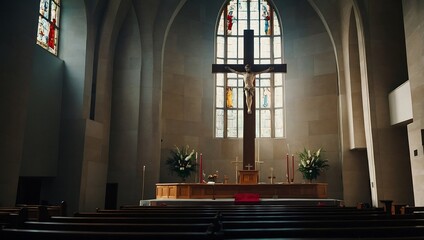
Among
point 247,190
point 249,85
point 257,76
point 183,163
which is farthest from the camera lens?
point 257,76

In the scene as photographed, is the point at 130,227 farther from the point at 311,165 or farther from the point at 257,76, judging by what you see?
the point at 257,76

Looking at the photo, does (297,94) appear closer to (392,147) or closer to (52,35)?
(392,147)

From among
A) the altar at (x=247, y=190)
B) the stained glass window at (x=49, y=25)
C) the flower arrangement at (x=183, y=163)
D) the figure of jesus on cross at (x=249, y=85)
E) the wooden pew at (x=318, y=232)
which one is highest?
the stained glass window at (x=49, y=25)

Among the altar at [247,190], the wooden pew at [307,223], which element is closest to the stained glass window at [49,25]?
the altar at [247,190]

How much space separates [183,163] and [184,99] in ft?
11.4

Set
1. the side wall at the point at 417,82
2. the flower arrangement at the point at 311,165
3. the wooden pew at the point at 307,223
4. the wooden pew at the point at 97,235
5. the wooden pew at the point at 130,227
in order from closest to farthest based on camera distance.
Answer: the wooden pew at the point at 97,235 → the wooden pew at the point at 130,227 → the wooden pew at the point at 307,223 → the side wall at the point at 417,82 → the flower arrangement at the point at 311,165

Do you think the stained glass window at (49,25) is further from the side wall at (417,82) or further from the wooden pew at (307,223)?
the side wall at (417,82)

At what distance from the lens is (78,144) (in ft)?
45.0

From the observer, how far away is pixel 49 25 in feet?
45.6

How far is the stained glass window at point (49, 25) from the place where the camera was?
13.4m

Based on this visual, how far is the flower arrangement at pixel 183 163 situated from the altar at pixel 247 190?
2.83 m

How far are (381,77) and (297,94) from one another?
477cm

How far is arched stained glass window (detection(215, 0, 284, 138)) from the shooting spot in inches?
749

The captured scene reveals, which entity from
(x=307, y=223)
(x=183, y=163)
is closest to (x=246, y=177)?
(x=183, y=163)
